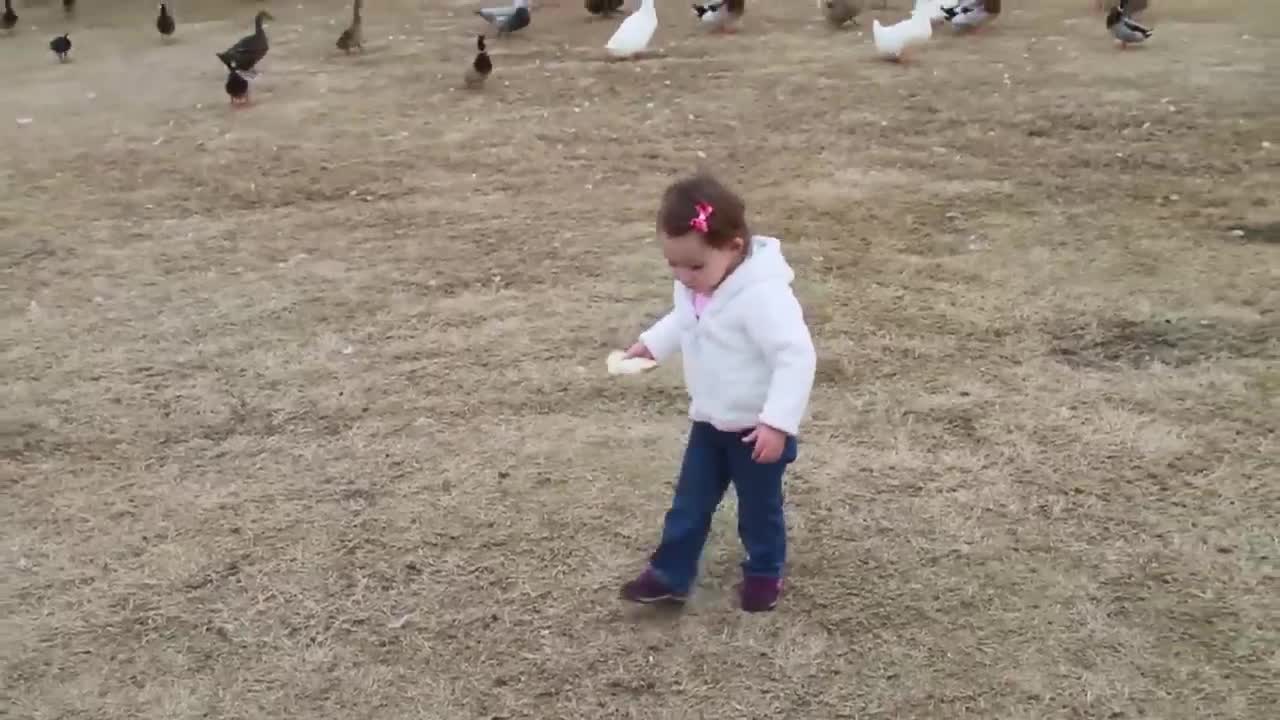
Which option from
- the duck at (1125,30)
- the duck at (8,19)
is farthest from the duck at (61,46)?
the duck at (1125,30)

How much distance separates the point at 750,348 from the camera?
2.61 metres

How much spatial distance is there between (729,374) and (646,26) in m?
6.16

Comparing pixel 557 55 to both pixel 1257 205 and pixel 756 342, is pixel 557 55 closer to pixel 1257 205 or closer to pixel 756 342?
pixel 1257 205

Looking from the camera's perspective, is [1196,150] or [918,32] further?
[918,32]

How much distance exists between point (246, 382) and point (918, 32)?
18.0 feet

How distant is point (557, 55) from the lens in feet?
28.3

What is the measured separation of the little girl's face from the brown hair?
0.02 meters

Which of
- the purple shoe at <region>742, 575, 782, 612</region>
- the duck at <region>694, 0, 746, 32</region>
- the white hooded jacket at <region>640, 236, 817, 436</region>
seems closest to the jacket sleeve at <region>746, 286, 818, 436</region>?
the white hooded jacket at <region>640, 236, 817, 436</region>

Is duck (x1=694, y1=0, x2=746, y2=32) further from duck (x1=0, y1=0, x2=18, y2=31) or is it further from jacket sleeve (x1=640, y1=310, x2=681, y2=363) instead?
jacket sleeve (x1=640, y1=310, x2=681, y2=363)

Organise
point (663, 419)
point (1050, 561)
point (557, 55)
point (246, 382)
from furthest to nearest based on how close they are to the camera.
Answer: point (557, 55), point (246, 382), point (663, 419), point (1050, 561)

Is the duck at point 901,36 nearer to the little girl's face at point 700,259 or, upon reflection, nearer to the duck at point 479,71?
the duck at point 479,71

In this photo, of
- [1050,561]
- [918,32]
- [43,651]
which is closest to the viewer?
[43,651]

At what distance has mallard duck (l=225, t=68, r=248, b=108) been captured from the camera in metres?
7.34

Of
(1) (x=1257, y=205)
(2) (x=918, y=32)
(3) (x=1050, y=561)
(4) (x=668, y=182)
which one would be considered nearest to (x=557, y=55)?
(2) (x=918, y=32)
